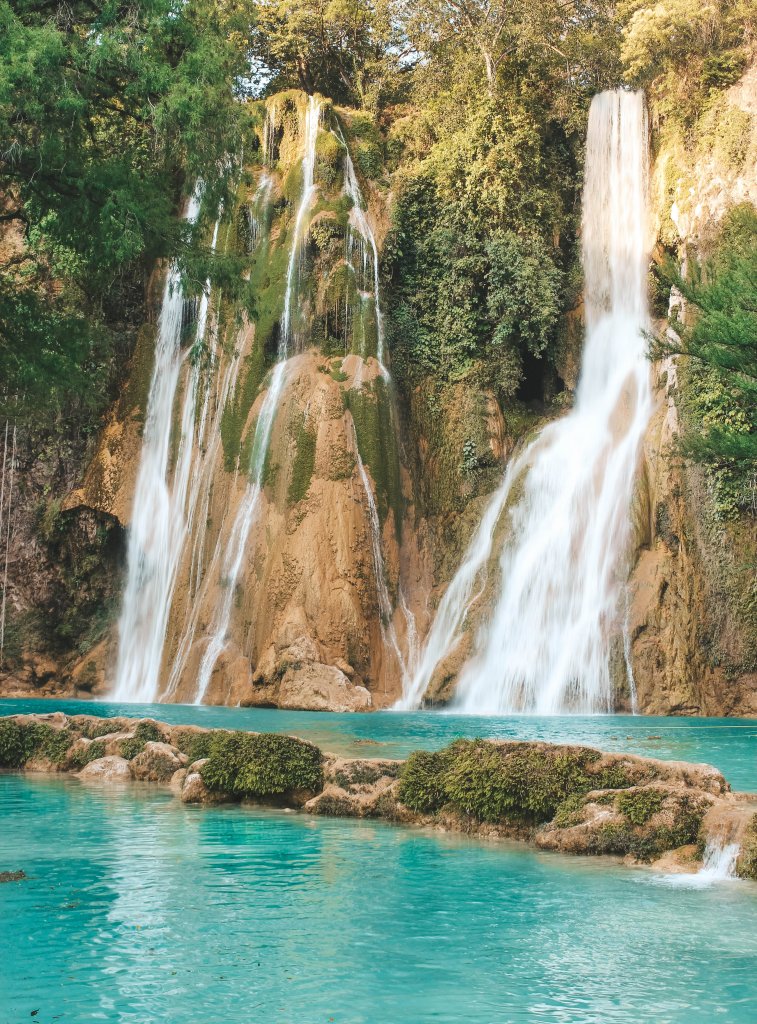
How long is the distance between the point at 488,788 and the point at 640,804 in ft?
4.96

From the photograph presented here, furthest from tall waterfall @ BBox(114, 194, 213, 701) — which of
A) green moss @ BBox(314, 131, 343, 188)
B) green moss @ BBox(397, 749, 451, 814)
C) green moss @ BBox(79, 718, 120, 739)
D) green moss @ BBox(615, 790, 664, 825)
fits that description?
green moss @ BBox(615, 790, 664, 825)

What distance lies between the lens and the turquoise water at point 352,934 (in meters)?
5.39

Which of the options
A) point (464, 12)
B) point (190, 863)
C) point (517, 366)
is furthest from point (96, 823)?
point (464, 12)

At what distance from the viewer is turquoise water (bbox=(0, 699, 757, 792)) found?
14672mm

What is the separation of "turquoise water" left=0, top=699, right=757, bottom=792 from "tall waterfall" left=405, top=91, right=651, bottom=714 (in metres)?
1.92

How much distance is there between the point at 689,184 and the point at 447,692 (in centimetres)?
1407

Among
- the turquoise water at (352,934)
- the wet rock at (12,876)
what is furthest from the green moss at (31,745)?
the wet rock at (12,876)

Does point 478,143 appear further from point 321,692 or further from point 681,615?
point 321,692

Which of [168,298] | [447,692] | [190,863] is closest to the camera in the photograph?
[190,863]

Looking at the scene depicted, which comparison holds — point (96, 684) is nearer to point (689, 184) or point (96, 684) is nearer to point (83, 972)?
point (689, 184)

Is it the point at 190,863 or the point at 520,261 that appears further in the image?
the point at 520,261

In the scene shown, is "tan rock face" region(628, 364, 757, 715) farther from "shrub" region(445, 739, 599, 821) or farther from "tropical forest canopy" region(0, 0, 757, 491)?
"shrub" region(445, 739, 599, 821)

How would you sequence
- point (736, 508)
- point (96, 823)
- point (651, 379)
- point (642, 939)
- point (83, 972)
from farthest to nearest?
point (651, 379), point (736, 508), point (96, 823), point (642, 939), point (83, 972)

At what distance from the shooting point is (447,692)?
84.0ft
